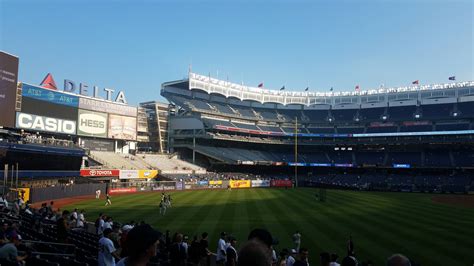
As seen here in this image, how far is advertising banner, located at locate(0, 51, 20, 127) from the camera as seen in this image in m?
38.5

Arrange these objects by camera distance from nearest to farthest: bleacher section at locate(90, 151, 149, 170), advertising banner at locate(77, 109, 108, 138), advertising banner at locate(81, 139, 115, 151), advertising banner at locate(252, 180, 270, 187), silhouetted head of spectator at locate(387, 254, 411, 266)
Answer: silhouetted head of spectator at locate(387, 254, 411, 266)
advertising banner at locate(77, 109, 108, 138)
bleacher section at locate(90, 151, 149, 170)
advertising banner at locate(81, 139, 115, 151)
advertising banner at locate(252, 180, 270, 187)

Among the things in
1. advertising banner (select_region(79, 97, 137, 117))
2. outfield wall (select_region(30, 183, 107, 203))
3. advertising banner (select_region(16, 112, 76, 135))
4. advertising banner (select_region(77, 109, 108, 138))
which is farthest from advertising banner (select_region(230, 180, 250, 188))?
advertising banner (select_region(16, 112, 76, 135))

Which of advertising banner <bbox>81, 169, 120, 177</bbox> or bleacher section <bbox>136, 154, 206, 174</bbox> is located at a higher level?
bleacher section <bbox>136, 154, 206, 174</bbox>

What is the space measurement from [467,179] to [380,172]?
18.3 m

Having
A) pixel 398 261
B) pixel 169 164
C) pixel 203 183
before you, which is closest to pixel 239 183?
pixel 203 183

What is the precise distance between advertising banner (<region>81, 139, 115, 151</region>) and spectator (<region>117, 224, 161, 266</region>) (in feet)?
219

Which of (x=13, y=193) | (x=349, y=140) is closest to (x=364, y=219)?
(x=13, y=193)

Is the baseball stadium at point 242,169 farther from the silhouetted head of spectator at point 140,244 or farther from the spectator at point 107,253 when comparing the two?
the silhouetted head of spectator at point 140,244

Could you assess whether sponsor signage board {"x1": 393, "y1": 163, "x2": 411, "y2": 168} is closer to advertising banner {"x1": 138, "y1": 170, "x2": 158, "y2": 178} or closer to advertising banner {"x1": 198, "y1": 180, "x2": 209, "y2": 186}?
advertising banner {"x1": 198, "y1": 180, "x2": 209, "y2": 186}

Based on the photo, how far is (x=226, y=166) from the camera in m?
87.7

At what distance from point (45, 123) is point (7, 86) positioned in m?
17.9

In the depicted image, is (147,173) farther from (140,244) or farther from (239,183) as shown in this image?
(140,244)

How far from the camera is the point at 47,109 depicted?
2213 inches

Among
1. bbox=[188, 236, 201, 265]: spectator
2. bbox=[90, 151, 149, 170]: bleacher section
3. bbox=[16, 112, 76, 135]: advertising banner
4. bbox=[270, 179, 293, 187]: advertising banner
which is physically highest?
bbox=[16, 112, 76, 135]: advertising banner
